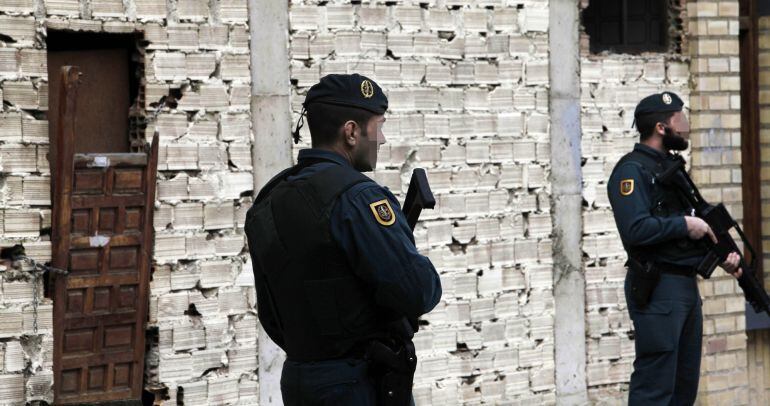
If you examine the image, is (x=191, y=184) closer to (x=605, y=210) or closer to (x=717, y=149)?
(x=605, y=210)

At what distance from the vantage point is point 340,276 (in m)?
4.17

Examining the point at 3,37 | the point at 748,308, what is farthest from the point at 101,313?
the point at 748,308

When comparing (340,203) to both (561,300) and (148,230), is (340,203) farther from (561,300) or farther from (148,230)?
(561,300)

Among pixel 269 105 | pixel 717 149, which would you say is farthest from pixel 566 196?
pixel 269 105

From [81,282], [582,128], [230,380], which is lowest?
[230,380]

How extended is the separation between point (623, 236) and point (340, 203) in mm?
2767

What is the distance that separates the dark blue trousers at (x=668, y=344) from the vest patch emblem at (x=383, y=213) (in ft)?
9.00

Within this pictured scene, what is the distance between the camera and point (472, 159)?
7.86 m

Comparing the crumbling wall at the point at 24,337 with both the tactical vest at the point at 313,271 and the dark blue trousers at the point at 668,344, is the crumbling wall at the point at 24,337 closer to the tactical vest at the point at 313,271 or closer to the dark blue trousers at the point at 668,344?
the tactical vest at the point at 313,271

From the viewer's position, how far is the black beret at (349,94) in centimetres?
425

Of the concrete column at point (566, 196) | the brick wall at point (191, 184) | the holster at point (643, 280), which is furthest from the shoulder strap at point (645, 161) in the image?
the brick wall at point (191, 184)

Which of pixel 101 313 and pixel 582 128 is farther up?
pixel 582 128

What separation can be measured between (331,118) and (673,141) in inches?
114

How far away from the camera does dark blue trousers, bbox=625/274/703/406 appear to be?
253 inches
